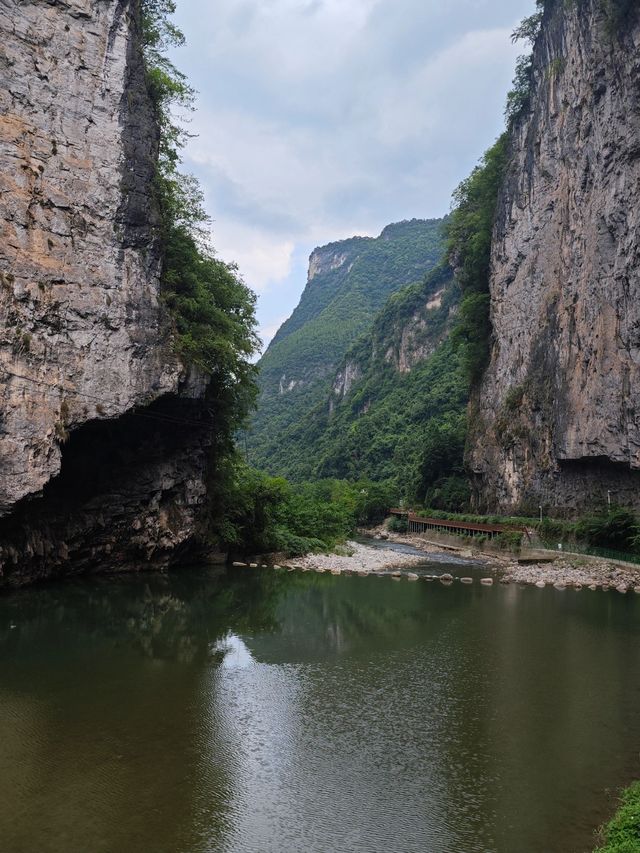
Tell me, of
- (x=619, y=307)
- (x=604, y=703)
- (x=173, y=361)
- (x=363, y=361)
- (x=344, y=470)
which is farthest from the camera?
(x=363, y=361)

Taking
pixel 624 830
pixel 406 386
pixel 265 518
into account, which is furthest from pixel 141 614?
pixel 406 386

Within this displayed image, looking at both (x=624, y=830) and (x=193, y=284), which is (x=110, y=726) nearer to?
(x=624, y=830)

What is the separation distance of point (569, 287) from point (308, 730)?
30512 mm

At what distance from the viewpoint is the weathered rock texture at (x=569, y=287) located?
1112 inches

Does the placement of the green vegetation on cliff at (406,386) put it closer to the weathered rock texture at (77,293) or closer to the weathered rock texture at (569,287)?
the weathered rock texture at (569,287)

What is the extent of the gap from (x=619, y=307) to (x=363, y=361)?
280 feet

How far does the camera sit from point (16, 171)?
768 inches

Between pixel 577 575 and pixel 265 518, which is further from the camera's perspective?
pixel 265 518

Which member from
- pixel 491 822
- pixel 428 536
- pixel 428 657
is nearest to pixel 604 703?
pixel 428 657

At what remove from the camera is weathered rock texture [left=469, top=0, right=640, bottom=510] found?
28234mm

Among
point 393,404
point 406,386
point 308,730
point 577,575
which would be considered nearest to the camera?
point 308,730

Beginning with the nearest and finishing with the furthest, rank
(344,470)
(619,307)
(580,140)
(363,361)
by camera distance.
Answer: (619,307) < (580,140) < (344,470) < (363,361)

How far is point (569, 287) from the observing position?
33.9 m

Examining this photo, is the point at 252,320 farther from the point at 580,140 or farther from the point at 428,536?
the point at 428,536
